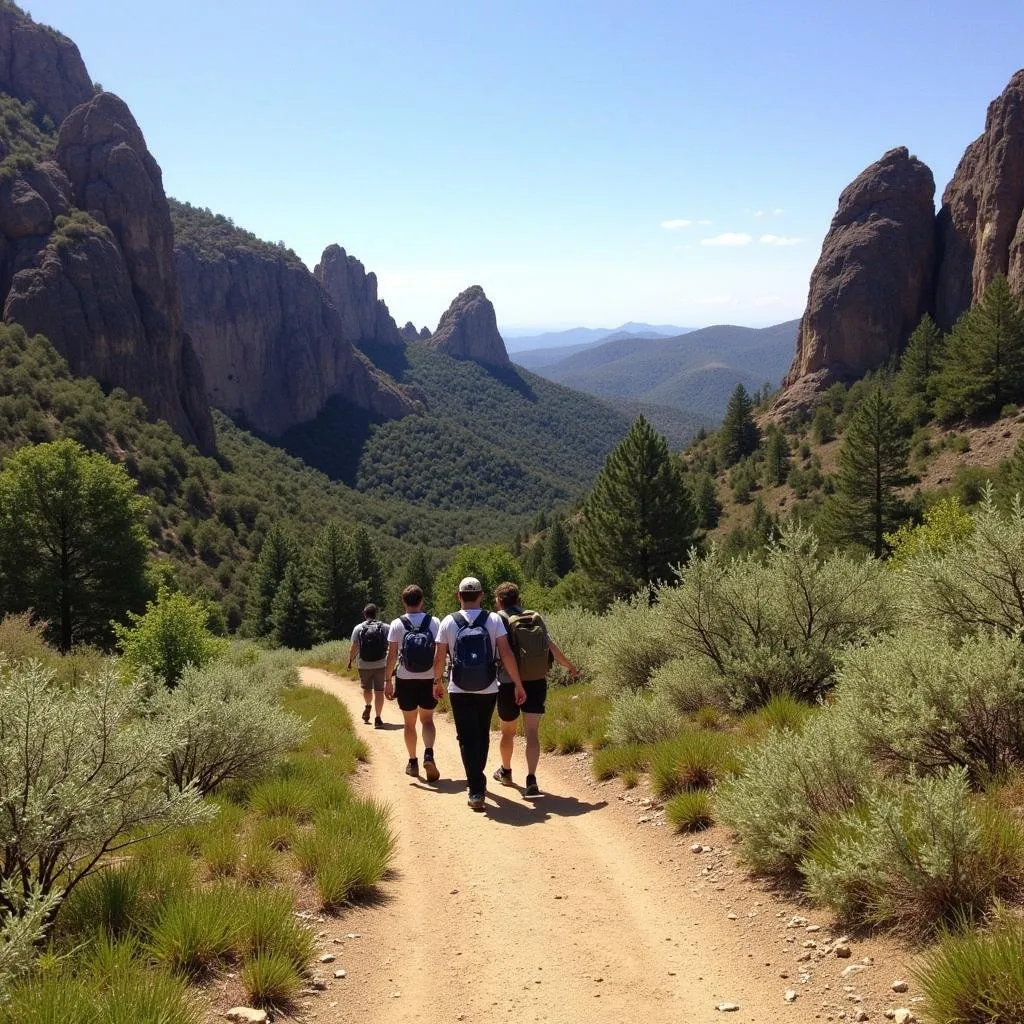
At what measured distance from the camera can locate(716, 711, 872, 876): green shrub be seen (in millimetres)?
4523

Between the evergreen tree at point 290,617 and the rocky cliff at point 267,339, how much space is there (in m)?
78.9

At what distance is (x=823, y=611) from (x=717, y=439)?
6453 centimetres

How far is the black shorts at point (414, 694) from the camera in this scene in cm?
809

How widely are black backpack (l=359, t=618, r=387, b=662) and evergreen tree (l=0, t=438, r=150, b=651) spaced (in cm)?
1236

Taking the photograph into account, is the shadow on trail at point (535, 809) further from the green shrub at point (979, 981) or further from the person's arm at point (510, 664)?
the green shrub at point (979, 981)

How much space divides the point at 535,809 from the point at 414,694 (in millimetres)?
1984

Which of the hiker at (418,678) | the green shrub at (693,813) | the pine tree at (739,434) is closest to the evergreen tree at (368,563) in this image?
the pine tree at (739,434)

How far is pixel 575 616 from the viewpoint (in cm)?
1631

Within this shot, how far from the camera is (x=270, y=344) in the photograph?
131125mm

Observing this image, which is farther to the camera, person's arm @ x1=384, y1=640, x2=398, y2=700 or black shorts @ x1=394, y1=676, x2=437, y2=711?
person's arm @ x1=384, y1=640, x2=398, y2=700

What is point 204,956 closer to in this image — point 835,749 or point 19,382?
point 835,749

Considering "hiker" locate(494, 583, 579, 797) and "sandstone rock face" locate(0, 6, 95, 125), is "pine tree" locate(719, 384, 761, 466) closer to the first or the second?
"hiker" locate(494, 583, 579, 797)

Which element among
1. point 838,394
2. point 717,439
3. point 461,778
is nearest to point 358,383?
point 717,439

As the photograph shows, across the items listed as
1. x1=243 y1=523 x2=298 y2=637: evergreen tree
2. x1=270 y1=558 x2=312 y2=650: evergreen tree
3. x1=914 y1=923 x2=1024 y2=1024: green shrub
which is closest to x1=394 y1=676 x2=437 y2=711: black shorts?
x1=914 y1=923 x2=1024 y2=1024: green shrub
